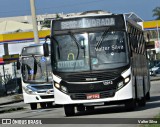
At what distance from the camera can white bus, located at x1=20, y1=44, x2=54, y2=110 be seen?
28391mm

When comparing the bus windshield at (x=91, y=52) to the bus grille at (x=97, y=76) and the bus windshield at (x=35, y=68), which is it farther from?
the bus windshield at (x=35, y=68)

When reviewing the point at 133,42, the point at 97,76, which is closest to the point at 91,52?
the point at 97,76

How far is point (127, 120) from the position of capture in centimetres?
1553

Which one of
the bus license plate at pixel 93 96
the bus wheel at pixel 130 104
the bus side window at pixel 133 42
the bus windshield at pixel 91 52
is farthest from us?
the bus side window at pixel 133 42

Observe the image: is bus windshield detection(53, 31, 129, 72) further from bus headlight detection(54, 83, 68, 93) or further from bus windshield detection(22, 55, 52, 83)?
bus windshield detection(22, 55, 52, 83)

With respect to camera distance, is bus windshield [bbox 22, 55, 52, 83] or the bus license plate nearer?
the bus license plate

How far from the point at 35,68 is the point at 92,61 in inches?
426

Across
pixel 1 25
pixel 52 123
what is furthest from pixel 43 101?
pixel 1 25

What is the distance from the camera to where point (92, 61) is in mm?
18656

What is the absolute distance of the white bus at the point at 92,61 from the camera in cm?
1844

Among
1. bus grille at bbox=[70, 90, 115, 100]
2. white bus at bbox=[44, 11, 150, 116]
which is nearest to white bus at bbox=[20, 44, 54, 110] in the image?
white bus at bbox=[44, 11, 150, 116]

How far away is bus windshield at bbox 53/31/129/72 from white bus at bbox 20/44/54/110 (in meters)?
9.58

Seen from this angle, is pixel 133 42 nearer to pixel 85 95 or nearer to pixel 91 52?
pixel 91 52

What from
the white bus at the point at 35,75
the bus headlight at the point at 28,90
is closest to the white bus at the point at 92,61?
the white bus at the point at 35,75
